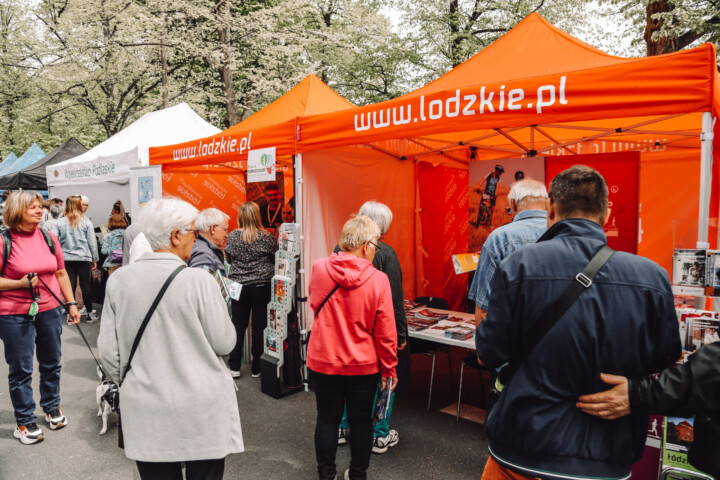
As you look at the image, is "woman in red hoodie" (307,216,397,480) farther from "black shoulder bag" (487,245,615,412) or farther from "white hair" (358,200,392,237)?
"black shoulder bag" (487,245,615,412)

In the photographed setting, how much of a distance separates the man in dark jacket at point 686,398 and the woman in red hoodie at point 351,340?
1.20 m

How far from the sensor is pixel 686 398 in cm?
120

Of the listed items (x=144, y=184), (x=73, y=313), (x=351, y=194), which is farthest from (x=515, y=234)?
(x=144, y=184)

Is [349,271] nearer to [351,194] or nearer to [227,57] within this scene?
[351,194]

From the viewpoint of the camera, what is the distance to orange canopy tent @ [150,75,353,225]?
4.13 metres

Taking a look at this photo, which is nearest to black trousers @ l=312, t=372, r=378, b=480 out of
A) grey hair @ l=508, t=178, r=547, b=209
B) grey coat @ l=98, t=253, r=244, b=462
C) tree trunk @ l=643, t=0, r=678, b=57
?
grey coat @ l=98, t=253, r=244, b=462

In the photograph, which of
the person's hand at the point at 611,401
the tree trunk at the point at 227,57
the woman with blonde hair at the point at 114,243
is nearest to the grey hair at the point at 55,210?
the woman with blonde hair at the point at 114,243

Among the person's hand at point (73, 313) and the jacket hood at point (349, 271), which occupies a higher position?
the jacket hood at point (349, 271)

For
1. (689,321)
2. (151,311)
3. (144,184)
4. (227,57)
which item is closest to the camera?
(151,311)

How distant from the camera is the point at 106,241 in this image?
623 centimetres

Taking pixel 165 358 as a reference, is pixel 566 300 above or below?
above

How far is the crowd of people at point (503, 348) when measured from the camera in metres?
1.28

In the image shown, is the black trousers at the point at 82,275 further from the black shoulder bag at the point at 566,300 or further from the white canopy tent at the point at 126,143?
the black shoulder bag at the point at 566,300

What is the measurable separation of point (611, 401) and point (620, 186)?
3.56 meters
